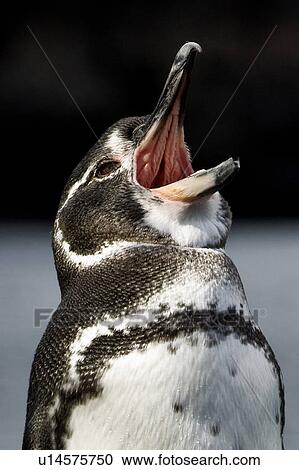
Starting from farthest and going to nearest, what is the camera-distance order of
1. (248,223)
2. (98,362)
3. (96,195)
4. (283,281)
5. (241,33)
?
(241,33), (248,223), (283,281), (96,195), (98,362)

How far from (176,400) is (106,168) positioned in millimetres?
299

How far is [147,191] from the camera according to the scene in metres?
1.33

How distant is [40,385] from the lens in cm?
131

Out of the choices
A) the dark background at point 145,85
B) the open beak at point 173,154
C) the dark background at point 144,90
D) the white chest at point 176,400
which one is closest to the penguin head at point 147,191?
the open beak at point 173,154

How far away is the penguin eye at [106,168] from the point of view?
1.38m

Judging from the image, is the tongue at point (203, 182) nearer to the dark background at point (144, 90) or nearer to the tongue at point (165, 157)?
the tongue at point (165, 157)

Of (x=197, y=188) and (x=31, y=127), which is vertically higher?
(x=197, y=188)

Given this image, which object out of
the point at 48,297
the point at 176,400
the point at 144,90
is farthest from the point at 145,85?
the point at 176,400

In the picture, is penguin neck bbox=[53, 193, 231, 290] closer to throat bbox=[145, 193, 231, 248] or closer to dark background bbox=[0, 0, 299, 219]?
throat bbox=[145, 193, 231, 248]

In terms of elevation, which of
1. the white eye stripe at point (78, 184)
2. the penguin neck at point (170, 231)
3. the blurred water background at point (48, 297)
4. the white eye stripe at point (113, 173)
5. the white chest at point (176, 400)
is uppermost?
the white eye stripe at point (113, 173)

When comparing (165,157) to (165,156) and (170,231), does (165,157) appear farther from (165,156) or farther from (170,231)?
(170,231)

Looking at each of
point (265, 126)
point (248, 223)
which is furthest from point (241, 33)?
point (248, 223)

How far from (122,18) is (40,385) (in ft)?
4.24

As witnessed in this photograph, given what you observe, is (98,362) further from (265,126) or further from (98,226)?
(265,126)
